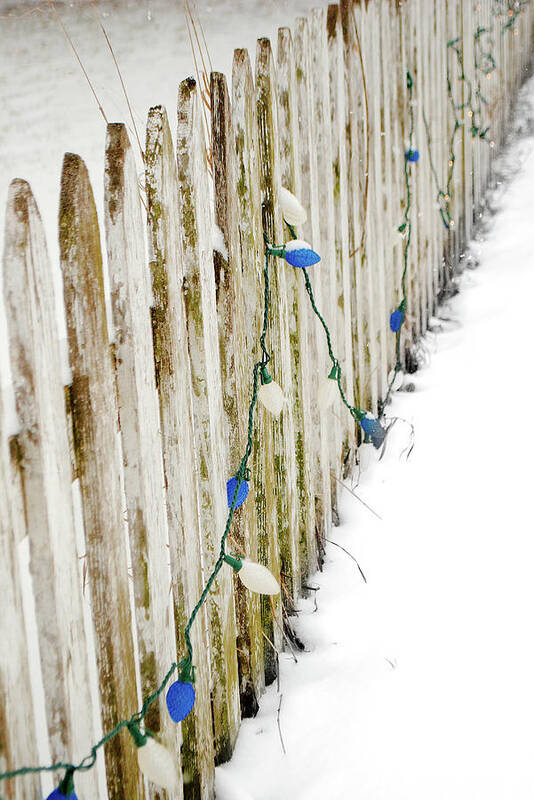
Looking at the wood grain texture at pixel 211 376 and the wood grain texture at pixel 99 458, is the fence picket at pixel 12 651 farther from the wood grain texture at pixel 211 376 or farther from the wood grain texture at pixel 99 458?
the wood grain texture at pixel 211 376

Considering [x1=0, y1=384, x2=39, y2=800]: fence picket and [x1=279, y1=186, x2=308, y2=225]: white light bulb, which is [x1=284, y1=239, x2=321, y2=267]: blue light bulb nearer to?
[x1=279, y1=186, x2=308, y2=225]: white light bulb

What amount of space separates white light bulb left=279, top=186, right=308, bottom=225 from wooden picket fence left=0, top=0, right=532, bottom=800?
0.06 m

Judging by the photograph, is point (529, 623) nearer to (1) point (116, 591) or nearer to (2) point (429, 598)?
(2) point (429, 598)

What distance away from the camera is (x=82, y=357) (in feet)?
3.67

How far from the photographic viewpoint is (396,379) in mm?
3104

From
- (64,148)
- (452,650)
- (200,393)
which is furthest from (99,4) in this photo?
(452,650)

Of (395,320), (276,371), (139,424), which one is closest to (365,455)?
(395,320)

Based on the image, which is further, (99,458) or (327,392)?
(327,392)

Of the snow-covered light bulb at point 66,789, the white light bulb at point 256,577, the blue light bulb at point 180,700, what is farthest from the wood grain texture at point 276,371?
the snow-covered light bulb at point 66,789

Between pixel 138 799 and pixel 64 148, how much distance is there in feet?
9.93

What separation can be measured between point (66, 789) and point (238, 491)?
0.66 metres

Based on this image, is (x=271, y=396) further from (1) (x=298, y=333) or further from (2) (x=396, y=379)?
(2) (x=396, y=379)

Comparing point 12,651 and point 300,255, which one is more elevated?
point 300,255

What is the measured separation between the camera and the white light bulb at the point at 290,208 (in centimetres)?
175
